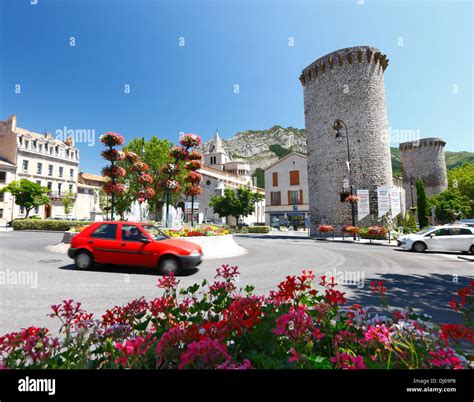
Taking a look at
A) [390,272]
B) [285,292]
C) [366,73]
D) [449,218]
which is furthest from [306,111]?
[449,218]

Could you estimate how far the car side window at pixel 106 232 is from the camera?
7.35 m

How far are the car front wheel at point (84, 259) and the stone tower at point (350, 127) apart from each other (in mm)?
22919

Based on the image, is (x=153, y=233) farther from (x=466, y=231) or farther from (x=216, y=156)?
(x=216, y=156)

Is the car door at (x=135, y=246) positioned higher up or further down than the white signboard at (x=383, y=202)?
further down

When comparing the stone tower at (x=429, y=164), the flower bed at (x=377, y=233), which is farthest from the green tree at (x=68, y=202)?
the stone tower at (x=429, y=164)

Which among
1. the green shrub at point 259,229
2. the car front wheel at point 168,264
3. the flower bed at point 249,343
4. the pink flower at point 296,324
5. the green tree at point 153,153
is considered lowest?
the green shrub at point 259,229

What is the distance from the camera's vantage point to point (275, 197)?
43.9 m

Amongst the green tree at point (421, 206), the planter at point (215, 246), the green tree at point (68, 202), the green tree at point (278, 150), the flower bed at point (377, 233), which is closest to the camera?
the planter at point (215, 246)

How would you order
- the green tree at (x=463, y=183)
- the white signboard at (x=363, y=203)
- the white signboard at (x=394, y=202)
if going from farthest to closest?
the green tree at (x=463, y=183) → the white signboard at (x=394, y=202) → the white signboard at (x=363, y=203)

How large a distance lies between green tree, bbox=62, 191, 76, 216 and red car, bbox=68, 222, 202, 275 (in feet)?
138

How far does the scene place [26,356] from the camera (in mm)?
1298

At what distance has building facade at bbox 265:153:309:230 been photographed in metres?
41.6

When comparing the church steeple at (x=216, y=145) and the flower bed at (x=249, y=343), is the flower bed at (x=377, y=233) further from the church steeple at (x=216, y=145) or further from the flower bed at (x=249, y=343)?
the church steeple at (x=216, y=145)
